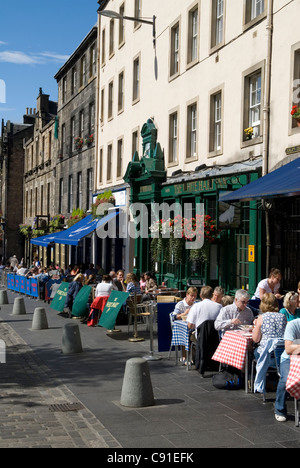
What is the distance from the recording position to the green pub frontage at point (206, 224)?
1471 centimetres

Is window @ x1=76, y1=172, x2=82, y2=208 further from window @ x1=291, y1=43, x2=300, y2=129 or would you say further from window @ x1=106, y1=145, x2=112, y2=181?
window @ x1=291, y1=43, x2=300, y2=129

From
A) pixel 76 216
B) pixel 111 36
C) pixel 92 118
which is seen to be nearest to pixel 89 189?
pixel 76 216

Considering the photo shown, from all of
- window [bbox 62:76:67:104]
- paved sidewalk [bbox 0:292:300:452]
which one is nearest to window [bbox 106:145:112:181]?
window [bbox 62:76:67:104]

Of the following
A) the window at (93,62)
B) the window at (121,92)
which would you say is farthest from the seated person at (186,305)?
the window at (93,62)

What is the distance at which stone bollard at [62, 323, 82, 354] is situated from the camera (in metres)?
11.7

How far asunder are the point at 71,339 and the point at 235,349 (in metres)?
4.18

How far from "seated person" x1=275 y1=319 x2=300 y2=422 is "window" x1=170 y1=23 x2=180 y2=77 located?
47.1ft

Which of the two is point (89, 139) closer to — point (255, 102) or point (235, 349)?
point (255, 102)

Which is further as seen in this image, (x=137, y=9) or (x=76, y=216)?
(x=76, y=216)

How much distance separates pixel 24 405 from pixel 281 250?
7877mm

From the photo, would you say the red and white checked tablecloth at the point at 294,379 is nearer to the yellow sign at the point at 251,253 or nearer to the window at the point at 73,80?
the yellow sign at the point at 251,253

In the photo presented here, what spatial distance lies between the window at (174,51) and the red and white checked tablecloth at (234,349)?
1292 cm

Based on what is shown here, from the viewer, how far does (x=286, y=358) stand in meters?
7.15
